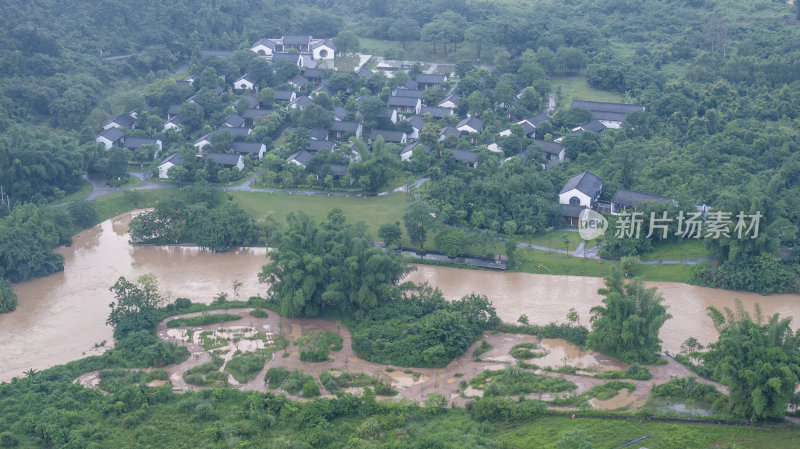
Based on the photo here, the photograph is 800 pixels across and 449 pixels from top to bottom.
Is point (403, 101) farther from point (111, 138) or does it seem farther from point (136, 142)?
point (111, 138)

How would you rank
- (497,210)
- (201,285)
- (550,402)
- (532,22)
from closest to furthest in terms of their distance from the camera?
(550,402) → (201,285) → (497,210) → (532,22)

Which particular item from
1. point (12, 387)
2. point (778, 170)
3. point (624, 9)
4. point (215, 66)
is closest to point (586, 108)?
point (778, 170)

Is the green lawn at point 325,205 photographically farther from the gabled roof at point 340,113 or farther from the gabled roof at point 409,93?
the gabled roof at point 409,93

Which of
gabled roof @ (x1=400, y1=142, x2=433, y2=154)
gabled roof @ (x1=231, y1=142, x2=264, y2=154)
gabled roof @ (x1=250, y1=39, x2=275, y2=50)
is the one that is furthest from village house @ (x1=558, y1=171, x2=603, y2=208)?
gabled roof @ (x1=250, y1=39, x2=275, y2=50)

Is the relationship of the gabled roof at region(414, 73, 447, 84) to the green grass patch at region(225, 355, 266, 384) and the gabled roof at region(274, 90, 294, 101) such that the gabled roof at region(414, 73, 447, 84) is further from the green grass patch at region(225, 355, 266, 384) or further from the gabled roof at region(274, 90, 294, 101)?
the green grass patch at region(225, 355, 266, 384)

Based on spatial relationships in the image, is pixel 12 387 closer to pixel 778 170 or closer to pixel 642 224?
pixel 642 224

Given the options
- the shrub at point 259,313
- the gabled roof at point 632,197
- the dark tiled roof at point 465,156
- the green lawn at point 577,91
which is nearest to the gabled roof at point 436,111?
the dark tiled roof at point 465,156
